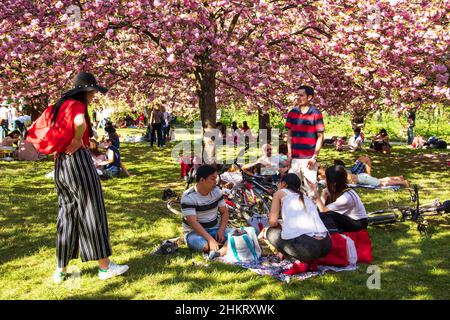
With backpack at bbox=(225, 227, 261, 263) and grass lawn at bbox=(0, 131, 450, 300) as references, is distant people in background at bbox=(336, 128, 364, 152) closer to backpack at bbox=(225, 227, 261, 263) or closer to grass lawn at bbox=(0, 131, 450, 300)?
grass lawn at bbox=(0, 131, 450, 300)

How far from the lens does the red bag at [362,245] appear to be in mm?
5816

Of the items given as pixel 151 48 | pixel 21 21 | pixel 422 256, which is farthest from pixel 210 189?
pixel 151 48

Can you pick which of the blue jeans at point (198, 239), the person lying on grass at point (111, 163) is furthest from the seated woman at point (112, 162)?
the blue jeans at point (198, 239)

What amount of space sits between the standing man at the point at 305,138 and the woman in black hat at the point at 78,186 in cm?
346

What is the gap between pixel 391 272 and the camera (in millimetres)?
5508

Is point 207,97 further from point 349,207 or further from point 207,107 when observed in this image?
point 349,207

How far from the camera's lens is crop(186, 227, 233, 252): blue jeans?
6098mm

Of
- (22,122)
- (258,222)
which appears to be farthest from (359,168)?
(22,122)

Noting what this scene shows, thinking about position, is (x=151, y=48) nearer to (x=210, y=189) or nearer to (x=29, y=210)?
(x=29, y=210)

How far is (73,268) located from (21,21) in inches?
272

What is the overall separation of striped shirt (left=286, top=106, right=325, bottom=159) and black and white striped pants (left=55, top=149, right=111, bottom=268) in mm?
3542

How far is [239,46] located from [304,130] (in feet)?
13.7

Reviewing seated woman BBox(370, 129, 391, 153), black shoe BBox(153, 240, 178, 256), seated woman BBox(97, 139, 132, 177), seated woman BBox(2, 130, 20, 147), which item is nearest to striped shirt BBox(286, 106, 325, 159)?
black shoe BBox(153, 240, 178, 256)

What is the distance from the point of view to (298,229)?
528 cm
